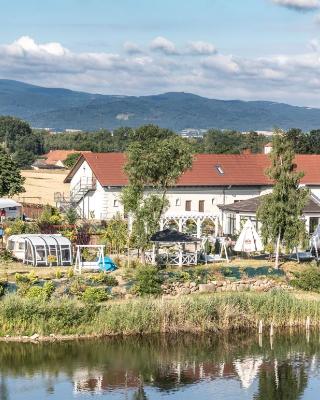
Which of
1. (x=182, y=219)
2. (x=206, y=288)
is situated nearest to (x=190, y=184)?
(x=182, y=219)

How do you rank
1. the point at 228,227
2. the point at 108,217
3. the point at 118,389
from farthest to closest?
the point at 108,217 < the point at 228,227 < the point at 118,389

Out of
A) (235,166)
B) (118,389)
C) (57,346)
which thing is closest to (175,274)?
(57,346)

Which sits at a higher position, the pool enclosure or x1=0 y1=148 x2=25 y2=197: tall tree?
x1=0 y1=148 x2=25 y2=197: tall tree

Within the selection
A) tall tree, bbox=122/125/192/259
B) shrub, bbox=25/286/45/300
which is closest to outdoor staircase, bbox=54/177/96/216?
tall tree, bbox=122/125/192/259

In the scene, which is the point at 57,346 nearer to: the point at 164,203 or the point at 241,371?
the point at 241,371

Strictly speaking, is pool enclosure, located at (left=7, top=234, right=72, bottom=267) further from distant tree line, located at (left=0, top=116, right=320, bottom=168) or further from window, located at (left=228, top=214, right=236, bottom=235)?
distant tree line, located at (left=0, top=116, right=320, bottom=168)

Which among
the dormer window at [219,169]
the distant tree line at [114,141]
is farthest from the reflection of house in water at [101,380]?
the distant tree line at [114,141]

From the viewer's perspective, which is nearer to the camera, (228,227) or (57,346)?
(57,346)

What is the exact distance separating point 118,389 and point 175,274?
11.5 metres

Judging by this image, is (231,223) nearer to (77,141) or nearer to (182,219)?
(182,219)

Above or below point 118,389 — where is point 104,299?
above

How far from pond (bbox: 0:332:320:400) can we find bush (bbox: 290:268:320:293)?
4923mm

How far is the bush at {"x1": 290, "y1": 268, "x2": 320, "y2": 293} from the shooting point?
34.7 metres

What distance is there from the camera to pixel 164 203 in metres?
38.4
